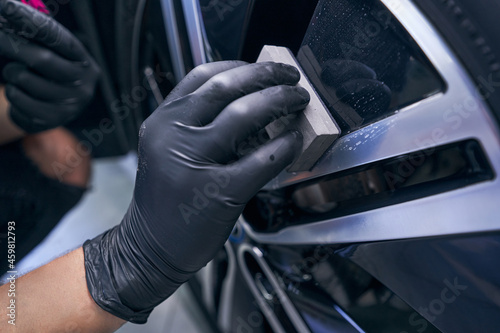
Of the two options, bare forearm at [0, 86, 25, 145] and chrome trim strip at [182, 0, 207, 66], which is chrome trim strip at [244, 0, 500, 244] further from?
bare forearm at [0, 86, 25, 145]

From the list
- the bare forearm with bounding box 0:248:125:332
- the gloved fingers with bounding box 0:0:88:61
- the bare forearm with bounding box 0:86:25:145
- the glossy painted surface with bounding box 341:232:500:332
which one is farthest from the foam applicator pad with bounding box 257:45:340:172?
the bare forearm with bounding box 0:86:25:145

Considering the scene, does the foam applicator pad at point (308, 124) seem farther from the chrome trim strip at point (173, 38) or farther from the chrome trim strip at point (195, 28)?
the chrome trim strip at point (173, 38)

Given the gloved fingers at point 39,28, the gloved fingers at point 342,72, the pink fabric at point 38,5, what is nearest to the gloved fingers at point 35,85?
the gloved fingers at point 39,28

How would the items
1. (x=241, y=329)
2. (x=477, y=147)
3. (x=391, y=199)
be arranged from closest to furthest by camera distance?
1. (x=477, y=147)
2. (x=391, y=199)
3. (x=241, y=329)

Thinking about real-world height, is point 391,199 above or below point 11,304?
above

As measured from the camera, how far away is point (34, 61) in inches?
39.6

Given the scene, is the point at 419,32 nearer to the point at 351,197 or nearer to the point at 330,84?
the point at 330,84

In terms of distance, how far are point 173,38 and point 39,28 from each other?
400 millimetres

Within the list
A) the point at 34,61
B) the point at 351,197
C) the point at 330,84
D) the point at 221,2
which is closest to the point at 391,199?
the point at 351,197

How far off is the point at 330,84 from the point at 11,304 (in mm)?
747

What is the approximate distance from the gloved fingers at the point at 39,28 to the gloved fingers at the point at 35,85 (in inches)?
4.0

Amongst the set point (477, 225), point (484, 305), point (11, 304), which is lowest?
point (11, 304)

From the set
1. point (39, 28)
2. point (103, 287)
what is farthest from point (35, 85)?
point (103, 287)

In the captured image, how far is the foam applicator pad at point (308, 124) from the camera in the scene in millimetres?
533
